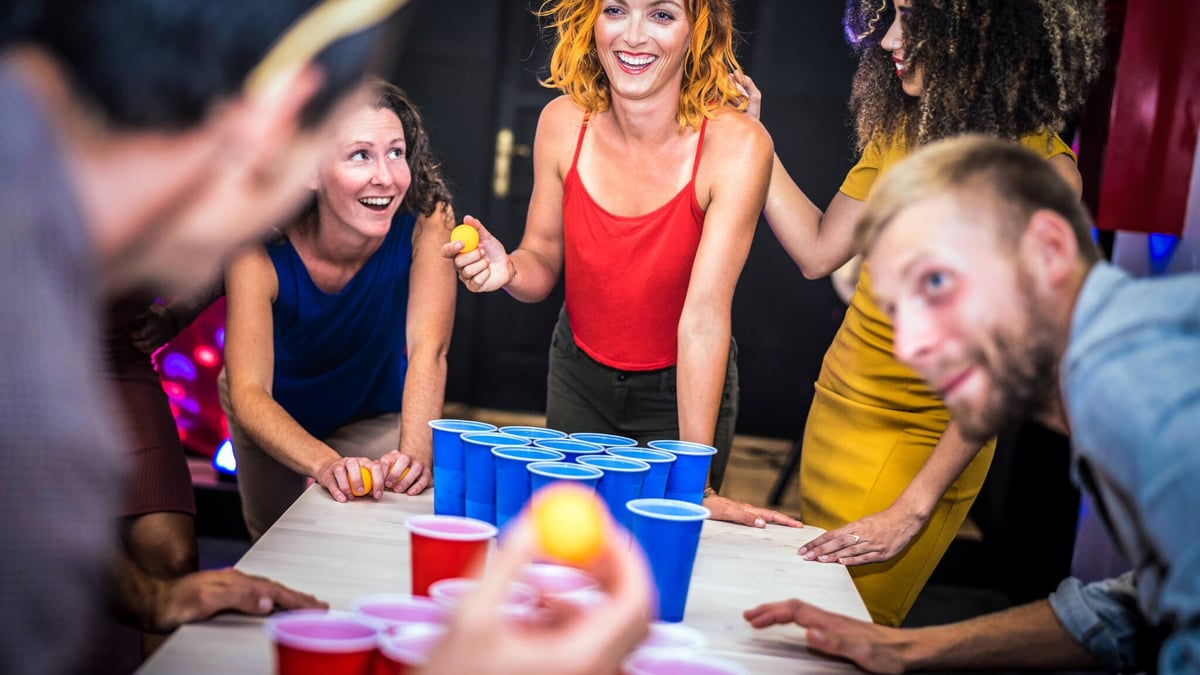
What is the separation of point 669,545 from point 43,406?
84 cm

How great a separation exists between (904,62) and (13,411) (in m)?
2.02

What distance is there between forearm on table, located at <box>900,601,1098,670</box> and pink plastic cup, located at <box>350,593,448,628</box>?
2.32 feet

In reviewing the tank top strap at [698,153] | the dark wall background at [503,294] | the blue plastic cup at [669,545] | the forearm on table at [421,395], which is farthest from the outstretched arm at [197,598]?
the dark wall background at [503,294]

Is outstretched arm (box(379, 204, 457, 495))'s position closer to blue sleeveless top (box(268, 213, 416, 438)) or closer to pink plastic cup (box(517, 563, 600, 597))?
blue sleeveless top (box(268, 213, 416, 438))

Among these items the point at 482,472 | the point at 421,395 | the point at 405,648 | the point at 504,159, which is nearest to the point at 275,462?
the point at 421,395

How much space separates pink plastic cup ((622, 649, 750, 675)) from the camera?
103cm

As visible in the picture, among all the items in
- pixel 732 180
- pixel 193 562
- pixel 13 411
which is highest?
pixel 732 180

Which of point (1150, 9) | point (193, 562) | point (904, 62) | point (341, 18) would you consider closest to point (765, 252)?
point (1150, 9)

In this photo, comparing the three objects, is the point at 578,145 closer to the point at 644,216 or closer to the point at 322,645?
the point at 644,216

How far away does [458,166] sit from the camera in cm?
484

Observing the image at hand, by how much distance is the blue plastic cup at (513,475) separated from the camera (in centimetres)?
163

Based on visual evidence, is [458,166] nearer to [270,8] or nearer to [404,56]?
[404,56]

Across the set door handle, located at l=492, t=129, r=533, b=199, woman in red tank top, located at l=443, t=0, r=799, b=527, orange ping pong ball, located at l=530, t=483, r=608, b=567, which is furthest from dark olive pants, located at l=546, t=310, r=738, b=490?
door handle, located at l=492, t=129, r=533, b=199

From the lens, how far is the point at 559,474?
1579 millimetres
